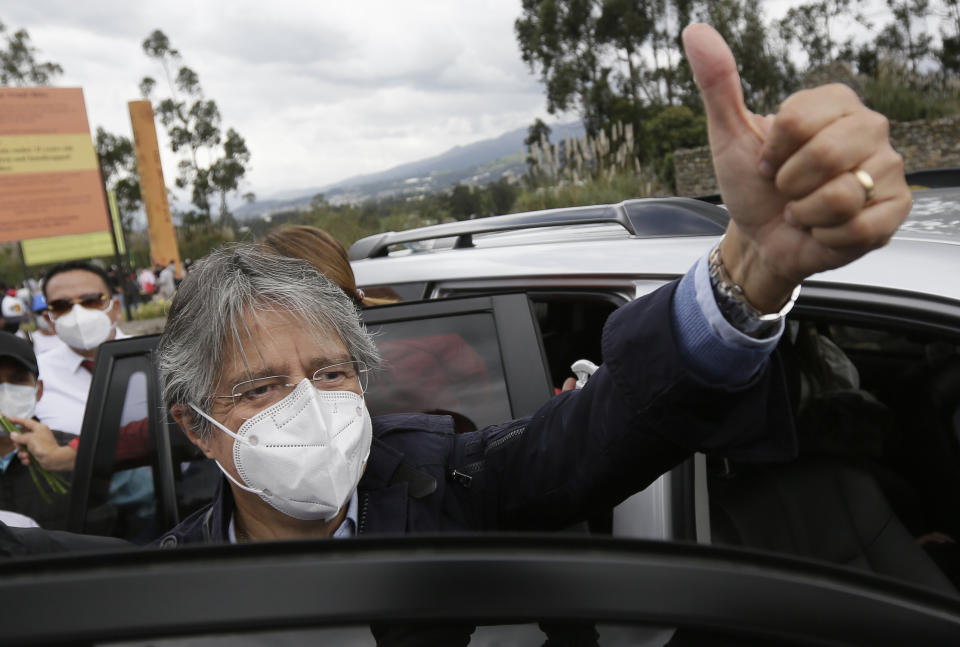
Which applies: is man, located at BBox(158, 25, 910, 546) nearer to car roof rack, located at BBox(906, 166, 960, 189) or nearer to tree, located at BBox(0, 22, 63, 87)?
car roof rack, located at BBox(906, 166, 960, 189)

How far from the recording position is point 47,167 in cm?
791

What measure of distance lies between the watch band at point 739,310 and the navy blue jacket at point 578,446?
0.08 metres

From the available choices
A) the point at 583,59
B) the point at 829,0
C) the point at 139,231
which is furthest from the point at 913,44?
the point at 139,231

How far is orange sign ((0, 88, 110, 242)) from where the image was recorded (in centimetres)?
748

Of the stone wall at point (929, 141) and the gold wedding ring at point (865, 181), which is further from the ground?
the stone wall at point (929, 141)

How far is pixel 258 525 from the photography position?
1473 mm

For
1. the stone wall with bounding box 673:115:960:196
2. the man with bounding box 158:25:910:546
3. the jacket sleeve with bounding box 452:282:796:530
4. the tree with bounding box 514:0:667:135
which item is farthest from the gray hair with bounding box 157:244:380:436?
the tree with bounding box 514:0:667:135

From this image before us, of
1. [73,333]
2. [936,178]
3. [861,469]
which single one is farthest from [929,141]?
[73,333]

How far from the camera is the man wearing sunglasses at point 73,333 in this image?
10.3 ft

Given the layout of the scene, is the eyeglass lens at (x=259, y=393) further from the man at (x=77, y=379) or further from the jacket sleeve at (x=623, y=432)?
the man at (x=77, y=379)

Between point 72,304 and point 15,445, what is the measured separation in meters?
1.19

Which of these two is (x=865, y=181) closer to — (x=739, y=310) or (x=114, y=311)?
(x=739, y=310)

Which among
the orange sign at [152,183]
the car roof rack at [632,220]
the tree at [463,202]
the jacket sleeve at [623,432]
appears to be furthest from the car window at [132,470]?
the orange sign at [152,183]

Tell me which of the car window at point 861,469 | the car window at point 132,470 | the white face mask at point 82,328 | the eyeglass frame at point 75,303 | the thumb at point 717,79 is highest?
the thumb at point 717,79
